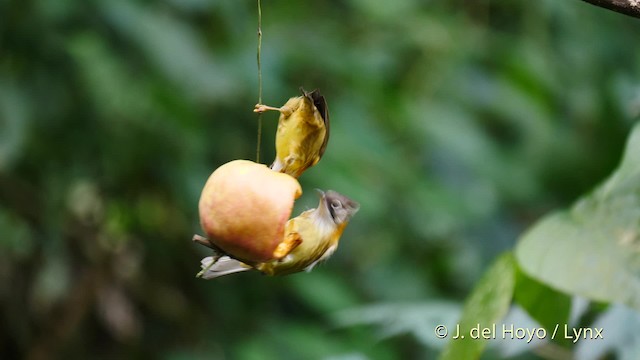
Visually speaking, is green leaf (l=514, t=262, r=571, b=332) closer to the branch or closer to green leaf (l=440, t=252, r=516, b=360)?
green leaf (l=440, t=252, r=516, b=360)

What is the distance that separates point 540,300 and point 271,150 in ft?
2.95

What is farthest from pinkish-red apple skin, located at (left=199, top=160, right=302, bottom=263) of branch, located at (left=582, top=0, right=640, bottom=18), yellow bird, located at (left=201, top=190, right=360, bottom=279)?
branch, located at (left=582, top=0, right=640, bottom=18)

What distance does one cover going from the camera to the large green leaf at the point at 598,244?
805 mm

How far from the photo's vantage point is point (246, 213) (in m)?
0.53

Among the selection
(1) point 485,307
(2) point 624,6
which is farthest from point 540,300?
(2) point 624,6

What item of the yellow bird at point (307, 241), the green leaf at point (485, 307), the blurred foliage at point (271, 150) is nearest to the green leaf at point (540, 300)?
the green leaf at point (485, 307)

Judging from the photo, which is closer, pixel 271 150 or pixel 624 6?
pixel 624 6

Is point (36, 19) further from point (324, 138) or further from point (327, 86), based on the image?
point (324, 138)

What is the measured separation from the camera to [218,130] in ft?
5.83

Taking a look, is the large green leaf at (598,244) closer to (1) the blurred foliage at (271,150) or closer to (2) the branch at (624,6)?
(2) the branch at (624,6)

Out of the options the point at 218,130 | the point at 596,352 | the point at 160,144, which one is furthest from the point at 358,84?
the point at 596,352

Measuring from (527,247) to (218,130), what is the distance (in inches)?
39.8

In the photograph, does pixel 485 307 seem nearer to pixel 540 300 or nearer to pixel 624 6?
pixel 540 300

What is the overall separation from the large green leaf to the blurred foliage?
56 centimetres
